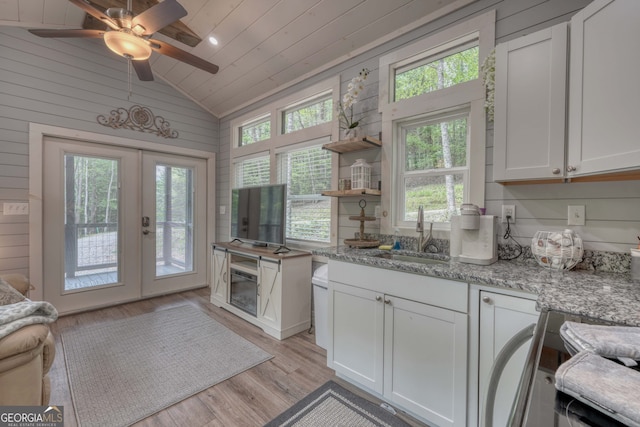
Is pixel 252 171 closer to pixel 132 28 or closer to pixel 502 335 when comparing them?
pixel 132 28

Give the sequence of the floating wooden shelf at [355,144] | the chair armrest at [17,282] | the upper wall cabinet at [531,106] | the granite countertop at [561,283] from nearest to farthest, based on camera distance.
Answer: the granite countertop at [561,283], the upper wall cabinet at [531,106], the chair armrest at [17,282], the floating wooden shelf at [355,144]

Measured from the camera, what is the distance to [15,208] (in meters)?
2.89

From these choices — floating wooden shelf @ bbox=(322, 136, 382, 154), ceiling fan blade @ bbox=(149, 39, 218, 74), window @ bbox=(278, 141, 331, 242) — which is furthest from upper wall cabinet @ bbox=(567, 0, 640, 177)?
ceiling fan blade @ bbox=(149, 39, 218, 74)

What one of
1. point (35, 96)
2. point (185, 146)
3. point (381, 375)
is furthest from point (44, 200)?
point (381, 375)

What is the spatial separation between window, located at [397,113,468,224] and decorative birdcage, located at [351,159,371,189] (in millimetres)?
283

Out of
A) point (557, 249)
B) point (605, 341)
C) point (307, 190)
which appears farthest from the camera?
point (307, 190)

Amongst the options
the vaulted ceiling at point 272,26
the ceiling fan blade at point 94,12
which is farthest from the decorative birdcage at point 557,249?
the ceiling fan blade at point 94,12

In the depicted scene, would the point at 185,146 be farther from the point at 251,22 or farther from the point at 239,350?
the point at 239,350

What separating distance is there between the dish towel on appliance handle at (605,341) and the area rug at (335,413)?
1375 millimetres

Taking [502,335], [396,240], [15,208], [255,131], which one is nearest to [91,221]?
[15,208]

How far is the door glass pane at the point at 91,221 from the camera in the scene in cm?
329

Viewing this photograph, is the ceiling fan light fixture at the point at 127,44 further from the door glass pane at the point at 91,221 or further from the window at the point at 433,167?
the door glass pane at the point at 91,221

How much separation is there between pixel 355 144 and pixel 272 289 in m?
1.67

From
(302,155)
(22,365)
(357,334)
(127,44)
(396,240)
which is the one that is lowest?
(357,334)
